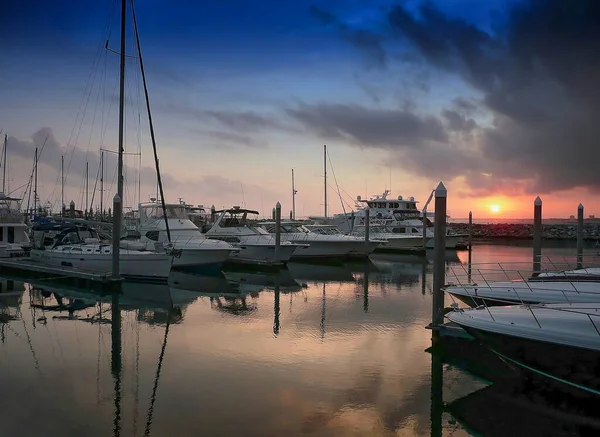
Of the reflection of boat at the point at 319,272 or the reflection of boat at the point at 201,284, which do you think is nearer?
the reflection of boat at the point at 201,284

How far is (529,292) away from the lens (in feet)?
34.7

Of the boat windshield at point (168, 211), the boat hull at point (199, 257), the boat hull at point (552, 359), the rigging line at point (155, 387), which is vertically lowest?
the rigging line at point (155, 387)

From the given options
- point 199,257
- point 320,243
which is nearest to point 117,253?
point 199,257

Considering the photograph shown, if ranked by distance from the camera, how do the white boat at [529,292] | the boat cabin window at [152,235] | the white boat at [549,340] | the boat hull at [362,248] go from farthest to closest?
the boat hull at [362,248]
the boat cabin window at [152,235]
the white boat at [529,292]
the white boat at [549,340]

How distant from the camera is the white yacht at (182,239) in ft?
73.9

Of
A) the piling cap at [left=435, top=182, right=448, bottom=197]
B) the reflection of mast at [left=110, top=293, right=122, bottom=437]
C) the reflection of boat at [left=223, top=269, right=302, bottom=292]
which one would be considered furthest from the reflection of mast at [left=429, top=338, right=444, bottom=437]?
the reflection of boat at [left=223, top=269, right=302, bottom=292]

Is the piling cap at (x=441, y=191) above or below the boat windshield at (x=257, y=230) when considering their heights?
above

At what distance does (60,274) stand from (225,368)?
1397cm

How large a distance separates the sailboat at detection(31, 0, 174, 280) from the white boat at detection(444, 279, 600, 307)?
11894 millimetres

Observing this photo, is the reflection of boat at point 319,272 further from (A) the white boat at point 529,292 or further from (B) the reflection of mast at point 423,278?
(A) the white boat at point 529,292

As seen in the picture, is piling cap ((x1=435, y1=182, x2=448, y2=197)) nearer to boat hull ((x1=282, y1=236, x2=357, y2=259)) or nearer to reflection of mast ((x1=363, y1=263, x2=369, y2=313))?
reflection of mast ((x1=363, y1=263, x2=369, y2=313))

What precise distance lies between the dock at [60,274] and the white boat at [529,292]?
12.1 meters

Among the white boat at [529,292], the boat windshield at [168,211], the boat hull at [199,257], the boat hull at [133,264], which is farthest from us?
the boat windshield at [168,211]

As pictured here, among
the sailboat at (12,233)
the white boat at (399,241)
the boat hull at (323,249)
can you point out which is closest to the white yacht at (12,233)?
the sailboat at (12,233)
